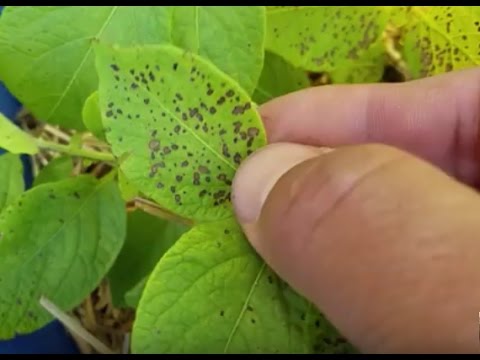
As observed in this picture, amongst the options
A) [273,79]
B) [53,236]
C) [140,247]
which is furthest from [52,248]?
[273,79]

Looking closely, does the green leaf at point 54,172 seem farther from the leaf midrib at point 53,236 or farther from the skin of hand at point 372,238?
the skin of hand at point 372,238

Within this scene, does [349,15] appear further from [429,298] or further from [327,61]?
[429,298]

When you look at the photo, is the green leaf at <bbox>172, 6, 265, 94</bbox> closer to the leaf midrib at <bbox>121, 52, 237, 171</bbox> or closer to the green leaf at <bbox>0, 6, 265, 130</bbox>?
the green leaf at <bbox>0, 6, 265, 130</bbox>

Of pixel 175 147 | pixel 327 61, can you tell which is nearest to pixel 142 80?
pixel 175 147

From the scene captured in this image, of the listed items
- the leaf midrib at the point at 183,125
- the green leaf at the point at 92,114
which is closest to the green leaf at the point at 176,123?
the leaf midrib at the point at 183,125

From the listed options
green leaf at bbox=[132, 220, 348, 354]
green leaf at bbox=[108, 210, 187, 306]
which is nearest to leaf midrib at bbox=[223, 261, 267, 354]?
green leaf at bbox=[132, 220, 348, 354]
